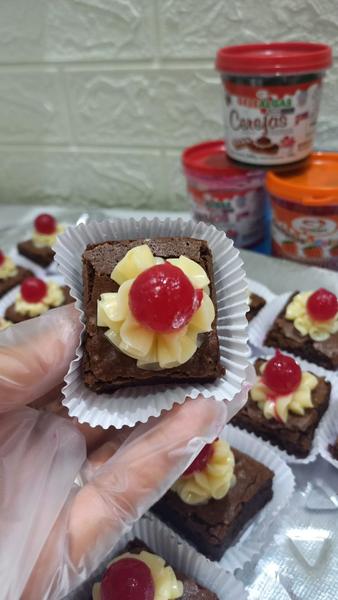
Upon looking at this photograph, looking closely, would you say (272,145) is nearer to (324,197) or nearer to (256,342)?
(324,197)

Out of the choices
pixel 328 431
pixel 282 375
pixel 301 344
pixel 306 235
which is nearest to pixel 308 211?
pixel 306 235

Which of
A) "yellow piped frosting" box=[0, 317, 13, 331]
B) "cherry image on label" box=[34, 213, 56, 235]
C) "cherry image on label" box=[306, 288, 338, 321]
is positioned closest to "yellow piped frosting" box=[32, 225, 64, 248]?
"cherry image on label" box=[34, 213, 56, 235]

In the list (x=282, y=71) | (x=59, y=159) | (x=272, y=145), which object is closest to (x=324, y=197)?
(x=272, y=145)

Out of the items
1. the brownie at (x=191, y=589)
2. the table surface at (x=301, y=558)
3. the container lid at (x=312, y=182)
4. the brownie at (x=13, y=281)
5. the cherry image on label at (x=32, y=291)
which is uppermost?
the container lid at (x=312, y=182)

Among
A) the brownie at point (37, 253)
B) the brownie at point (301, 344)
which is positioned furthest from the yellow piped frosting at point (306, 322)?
the brownie at point (37, 253)

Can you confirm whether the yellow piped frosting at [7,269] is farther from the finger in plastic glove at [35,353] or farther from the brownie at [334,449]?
the brownie at [334,449]

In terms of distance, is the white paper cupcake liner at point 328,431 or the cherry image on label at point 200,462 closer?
the cherry image on label at point 200,462

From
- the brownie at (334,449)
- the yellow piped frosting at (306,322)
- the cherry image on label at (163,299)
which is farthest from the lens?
the yellow piped frosting at (306,322)
